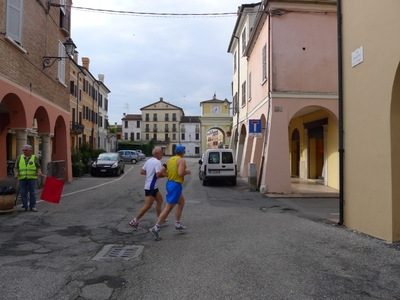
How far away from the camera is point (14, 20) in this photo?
11.1 meters

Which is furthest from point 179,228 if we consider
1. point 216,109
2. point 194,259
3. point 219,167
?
point 216,109

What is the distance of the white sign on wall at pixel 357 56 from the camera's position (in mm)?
7008

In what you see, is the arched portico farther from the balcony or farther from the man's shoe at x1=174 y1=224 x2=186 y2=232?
the balcony

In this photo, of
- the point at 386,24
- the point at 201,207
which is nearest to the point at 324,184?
the point at 201,207

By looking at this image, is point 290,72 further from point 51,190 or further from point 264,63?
point 51,190

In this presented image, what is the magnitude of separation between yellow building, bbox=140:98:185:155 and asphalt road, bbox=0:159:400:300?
3440 inches

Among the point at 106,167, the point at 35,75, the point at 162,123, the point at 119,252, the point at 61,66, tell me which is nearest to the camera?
the point at 119,252

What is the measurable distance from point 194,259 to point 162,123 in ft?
302

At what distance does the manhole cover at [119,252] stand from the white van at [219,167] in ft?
36.9

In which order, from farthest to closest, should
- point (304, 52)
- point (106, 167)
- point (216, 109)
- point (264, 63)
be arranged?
point (216, 109)
point (106, 167)
point (264, 63)
point (304, 52)

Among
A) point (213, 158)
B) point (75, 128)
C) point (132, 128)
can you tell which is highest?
point (132, 128)

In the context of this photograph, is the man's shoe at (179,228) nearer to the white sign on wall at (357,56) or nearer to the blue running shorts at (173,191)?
the blue running shorts at (173,191)

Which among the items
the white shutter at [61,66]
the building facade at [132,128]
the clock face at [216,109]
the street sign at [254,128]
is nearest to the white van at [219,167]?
the street sign at [254,128]

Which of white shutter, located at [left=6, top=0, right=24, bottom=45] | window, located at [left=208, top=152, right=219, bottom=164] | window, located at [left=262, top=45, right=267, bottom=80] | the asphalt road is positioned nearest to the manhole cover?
the asphalt road
